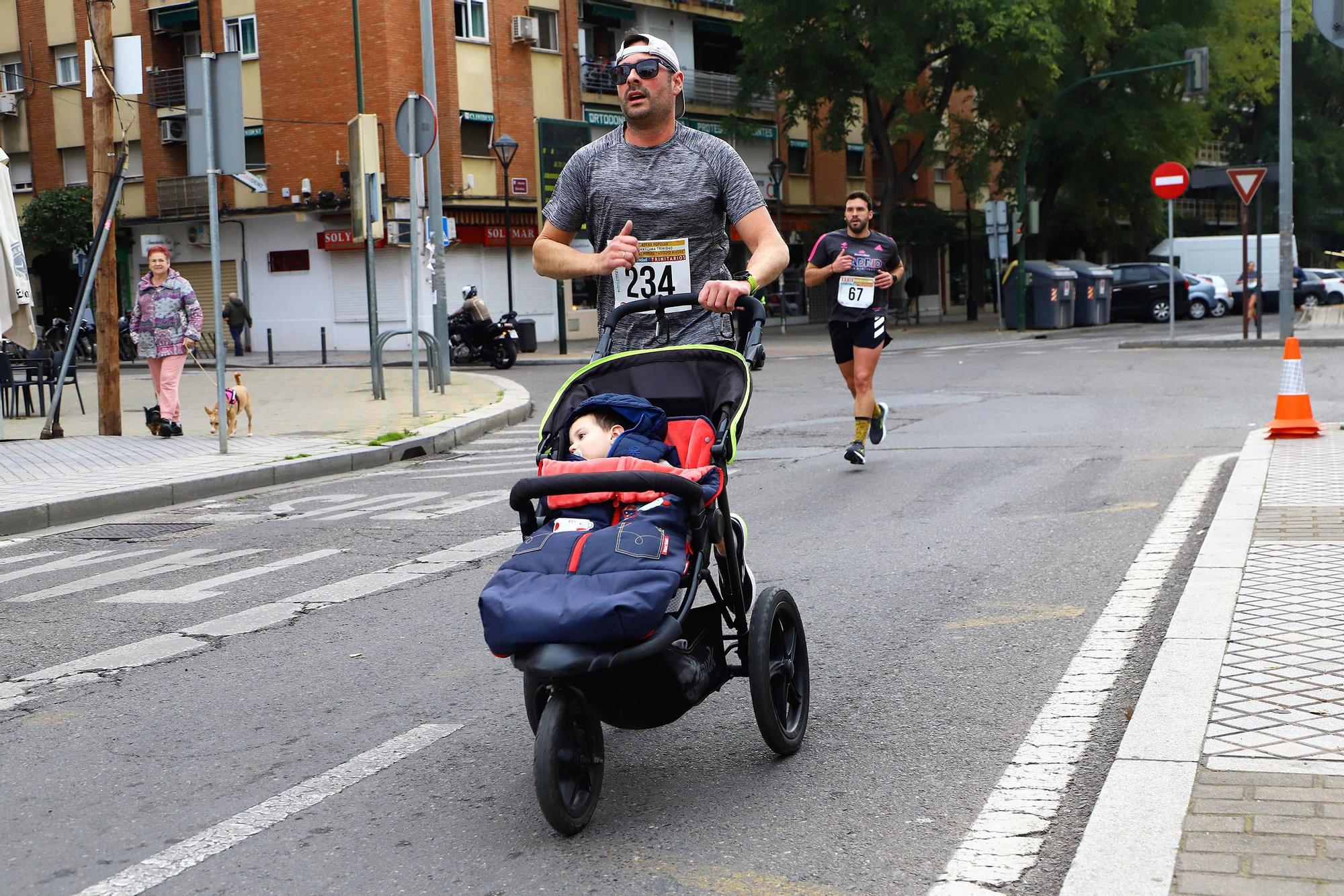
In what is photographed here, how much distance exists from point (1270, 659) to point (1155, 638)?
79cm

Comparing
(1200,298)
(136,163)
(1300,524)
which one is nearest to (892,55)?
(1200,298)

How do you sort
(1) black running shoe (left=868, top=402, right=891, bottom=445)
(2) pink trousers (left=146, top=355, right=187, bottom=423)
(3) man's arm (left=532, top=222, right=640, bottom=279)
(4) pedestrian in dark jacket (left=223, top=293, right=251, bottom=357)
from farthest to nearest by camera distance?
(4) pedestrian in dark jacket (left=223, top=293, right=251, bottom=357)
(2) pink trousers (left=146, top=355, right=187, bottom=423)
(1) black running shoe (left=868, top=402, right=891, bottom=445)
(3) man's arm (left=532, top=222, right=640, bottom=279)

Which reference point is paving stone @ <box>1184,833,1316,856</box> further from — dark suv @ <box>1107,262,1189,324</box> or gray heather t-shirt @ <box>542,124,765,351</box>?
dark suv @ <box>1107,262,1189,324</box>

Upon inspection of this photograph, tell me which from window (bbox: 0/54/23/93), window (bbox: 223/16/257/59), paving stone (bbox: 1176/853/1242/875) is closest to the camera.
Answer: paving stone (bbox: 1176/853/1242/875)

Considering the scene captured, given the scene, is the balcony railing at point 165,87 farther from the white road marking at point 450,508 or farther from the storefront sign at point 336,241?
the white road marking at point 450,508

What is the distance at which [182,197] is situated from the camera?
1609 inches

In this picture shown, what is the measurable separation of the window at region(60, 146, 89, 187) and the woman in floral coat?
32258mm

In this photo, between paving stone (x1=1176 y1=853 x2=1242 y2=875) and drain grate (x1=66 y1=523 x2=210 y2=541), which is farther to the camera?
drain grate (x1=66 y1=523 x2=210 y2=541)

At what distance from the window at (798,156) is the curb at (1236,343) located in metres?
24.2

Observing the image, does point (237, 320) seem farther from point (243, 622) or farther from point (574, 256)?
point (574, 256)

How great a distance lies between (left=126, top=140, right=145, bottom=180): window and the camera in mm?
42281

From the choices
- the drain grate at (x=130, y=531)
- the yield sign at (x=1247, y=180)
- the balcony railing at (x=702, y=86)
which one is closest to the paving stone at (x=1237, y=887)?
the drain grate at (x=130, y=531)

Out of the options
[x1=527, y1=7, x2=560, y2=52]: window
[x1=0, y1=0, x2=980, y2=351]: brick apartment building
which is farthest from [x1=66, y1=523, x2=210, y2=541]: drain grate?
[x1=527, y1=7, x2=560, y2=52]: window

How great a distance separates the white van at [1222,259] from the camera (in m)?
47.6
